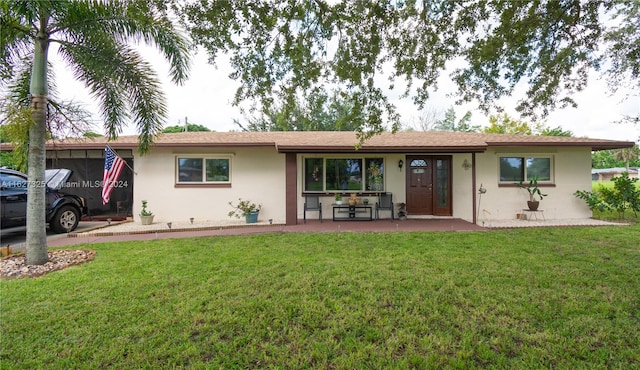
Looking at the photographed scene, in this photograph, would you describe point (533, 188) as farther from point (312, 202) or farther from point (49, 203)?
point (49, 203)

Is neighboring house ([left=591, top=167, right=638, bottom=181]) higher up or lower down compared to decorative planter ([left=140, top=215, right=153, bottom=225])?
higher up

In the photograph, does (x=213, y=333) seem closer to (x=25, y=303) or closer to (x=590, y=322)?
(x=25, y=303)

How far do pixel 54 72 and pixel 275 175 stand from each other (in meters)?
5.71

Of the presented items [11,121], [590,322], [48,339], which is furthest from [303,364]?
[11,121]

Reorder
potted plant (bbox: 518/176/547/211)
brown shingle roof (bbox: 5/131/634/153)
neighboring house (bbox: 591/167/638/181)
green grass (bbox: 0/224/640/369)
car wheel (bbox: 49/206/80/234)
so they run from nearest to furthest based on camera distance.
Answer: green grass (bbox: 0/224/640/369)
car wheel (bbox: 49/206/80/234)
brown shingle roof (bbox: 5/131/634/153)
potted plant (bbox: 518/176/547/211)
neighboring house (bbox: 591/167/638/181)

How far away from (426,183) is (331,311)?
24.7 feet

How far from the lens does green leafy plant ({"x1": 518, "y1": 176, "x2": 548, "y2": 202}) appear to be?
928 cm

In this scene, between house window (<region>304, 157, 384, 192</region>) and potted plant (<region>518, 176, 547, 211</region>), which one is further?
house window (<region>304, 157, 384, 192</region>)

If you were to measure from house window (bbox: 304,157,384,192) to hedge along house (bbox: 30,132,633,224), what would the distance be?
0.03m

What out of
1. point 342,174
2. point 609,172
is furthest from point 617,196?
point 609,172

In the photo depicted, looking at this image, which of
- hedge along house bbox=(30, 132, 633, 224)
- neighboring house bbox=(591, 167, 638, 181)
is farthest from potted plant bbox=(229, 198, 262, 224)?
neighboring house bbox=(591, 167, 638, 181)

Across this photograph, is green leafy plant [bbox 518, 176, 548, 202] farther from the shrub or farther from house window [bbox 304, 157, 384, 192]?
house window [bbox 304, 157, 384, 192]

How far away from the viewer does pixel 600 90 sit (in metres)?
5.69

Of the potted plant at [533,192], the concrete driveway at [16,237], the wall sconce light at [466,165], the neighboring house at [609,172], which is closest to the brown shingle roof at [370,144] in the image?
the wall sconce light at [466,165]
